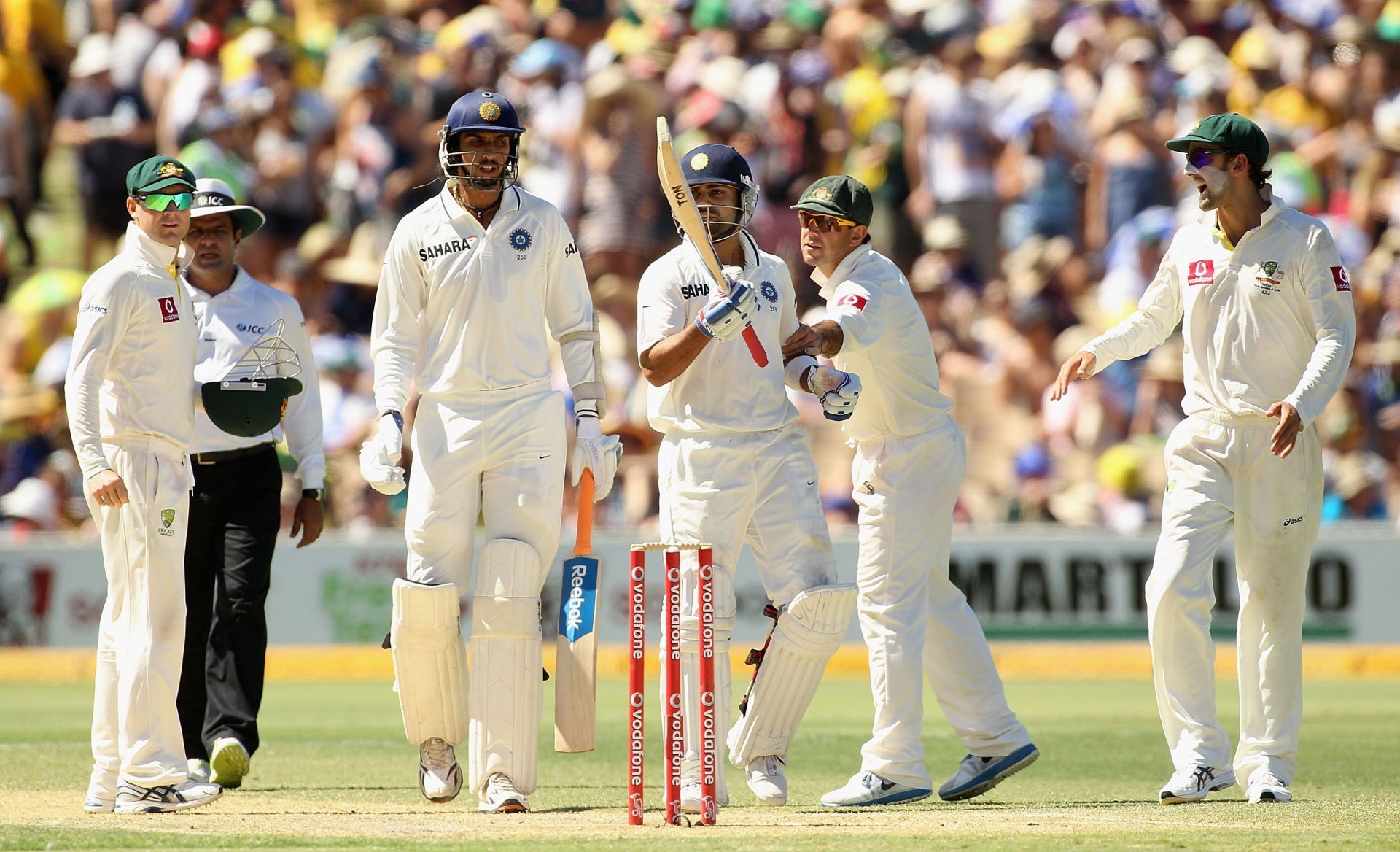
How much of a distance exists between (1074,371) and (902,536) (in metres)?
0.98

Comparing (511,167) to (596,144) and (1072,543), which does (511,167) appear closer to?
(1072,543)

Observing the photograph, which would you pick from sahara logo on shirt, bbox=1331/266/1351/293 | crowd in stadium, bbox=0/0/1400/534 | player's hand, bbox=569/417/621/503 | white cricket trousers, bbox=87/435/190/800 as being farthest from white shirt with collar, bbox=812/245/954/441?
crowd in stadium, bbox=0/0/1400/534

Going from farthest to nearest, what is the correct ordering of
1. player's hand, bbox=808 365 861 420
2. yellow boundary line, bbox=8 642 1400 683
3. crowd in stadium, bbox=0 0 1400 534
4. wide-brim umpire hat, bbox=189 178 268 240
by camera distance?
crowd in stadium, bbox=0 0 1400 534 < yellow boundary line, bbox=8 642 1400 683 < wide-brim umpire hat, bbox=189 178 268 240 < player's hand, bbox=808 365 861 420

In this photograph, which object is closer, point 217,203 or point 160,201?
point 160,201

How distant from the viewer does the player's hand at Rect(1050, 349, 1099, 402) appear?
7.78 m

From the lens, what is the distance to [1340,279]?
764 centimetres

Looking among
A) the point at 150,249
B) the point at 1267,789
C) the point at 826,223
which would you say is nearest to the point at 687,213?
the point at 826,223

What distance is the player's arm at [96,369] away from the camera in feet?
23.2

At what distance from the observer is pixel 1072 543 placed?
568 inches

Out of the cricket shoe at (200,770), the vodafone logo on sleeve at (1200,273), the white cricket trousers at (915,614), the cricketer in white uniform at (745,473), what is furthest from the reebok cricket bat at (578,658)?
the vodafone logo on sleeve at (1200,273)

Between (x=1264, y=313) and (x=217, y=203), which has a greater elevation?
(x=217, y=203)

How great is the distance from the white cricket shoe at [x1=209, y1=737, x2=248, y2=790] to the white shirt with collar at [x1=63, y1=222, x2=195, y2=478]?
1.48 metres

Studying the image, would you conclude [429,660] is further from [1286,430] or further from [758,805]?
[1286,430]

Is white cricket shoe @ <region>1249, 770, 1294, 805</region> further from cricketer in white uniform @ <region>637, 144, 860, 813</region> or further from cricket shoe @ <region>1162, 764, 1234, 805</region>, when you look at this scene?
cricketer in white uniform @ <region>637, 144, 860, 813</region>
